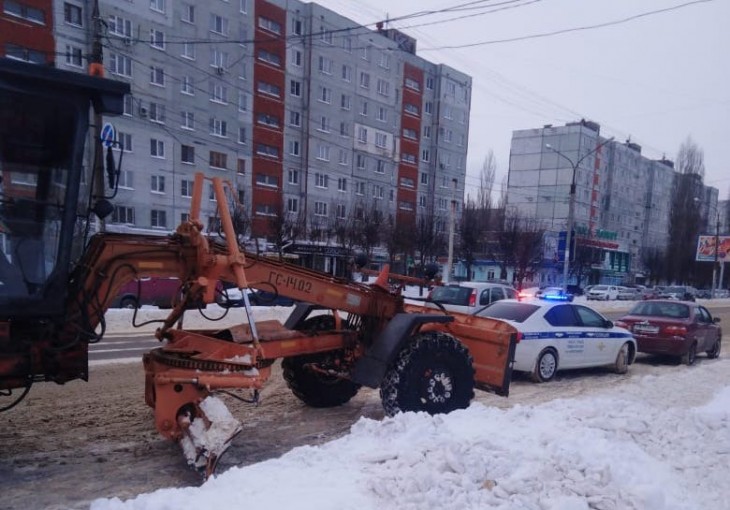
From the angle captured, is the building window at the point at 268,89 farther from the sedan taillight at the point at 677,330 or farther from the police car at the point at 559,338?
the sedan taillight at the point at 677,330

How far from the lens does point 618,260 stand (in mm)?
77438

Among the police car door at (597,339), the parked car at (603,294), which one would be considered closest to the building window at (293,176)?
the parked car at (603,294)

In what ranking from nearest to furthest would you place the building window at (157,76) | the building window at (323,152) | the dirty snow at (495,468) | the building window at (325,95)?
the dirty snow at (495,468) < the building window at (157,76) < the building window at (325,95) < the building window at (323,152)

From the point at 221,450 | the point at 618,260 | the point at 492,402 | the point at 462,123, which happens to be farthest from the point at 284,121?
the point at 618,260

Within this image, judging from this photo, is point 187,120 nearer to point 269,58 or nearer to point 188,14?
point 188,14

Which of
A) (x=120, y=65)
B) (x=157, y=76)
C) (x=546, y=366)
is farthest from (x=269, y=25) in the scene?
(x=546, y=366)

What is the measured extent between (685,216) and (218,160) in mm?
59709

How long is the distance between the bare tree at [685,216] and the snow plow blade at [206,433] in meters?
73.9

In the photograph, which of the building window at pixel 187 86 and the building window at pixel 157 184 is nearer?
the building window at pixel 157 184

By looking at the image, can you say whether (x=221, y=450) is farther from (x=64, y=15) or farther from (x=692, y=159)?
(x=692, y=159)

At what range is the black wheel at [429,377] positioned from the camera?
20.9 feet

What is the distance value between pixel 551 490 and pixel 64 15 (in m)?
36.8

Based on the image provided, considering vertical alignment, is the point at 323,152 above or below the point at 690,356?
above

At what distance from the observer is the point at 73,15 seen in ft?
106
